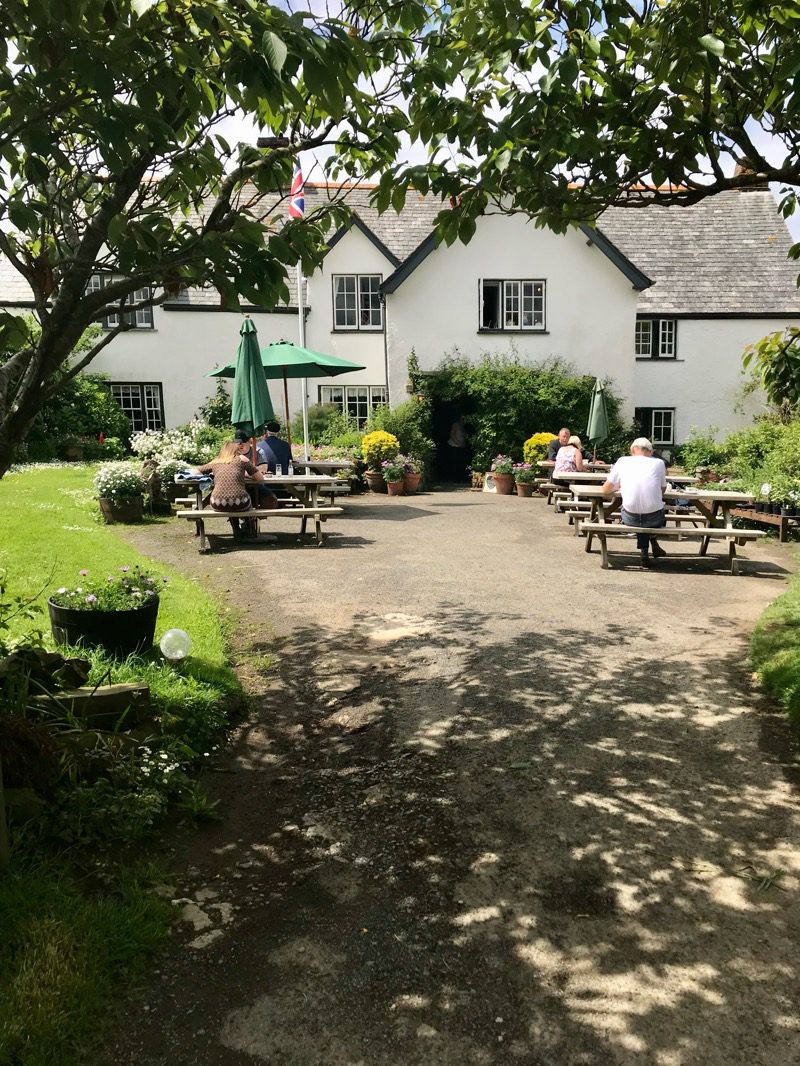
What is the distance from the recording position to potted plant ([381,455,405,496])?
2100 cm

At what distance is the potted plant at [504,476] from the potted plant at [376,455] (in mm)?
2665

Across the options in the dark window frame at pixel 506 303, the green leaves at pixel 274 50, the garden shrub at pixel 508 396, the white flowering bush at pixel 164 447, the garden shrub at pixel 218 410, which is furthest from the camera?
the garden shrub at pixel 218 410

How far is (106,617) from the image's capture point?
229 inches

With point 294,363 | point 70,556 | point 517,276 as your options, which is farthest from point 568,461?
point 70,556

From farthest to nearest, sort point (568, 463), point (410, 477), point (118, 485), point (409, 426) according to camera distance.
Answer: point (409, 426)
point (410, 477)
point (568, 463)
point (118, 485)

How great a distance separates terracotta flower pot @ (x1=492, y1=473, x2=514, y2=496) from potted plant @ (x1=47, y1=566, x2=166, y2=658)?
648 inches

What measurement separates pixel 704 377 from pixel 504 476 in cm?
929

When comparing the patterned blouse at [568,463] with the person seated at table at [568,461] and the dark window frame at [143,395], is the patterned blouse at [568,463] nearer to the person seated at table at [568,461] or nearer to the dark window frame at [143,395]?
the person seated at table at [568,461]

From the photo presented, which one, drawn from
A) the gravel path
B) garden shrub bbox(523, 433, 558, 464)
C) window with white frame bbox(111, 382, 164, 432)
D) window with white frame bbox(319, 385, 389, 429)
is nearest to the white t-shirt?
the gravel path

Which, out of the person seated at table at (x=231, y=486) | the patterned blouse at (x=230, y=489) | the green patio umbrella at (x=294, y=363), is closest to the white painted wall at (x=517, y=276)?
the green patio umbrella at (x=294, y=363)

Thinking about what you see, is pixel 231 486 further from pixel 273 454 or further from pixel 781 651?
Answer: pixel 781 651

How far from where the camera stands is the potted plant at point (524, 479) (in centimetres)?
2116

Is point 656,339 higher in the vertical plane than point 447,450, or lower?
higher

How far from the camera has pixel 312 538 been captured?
13.3m
